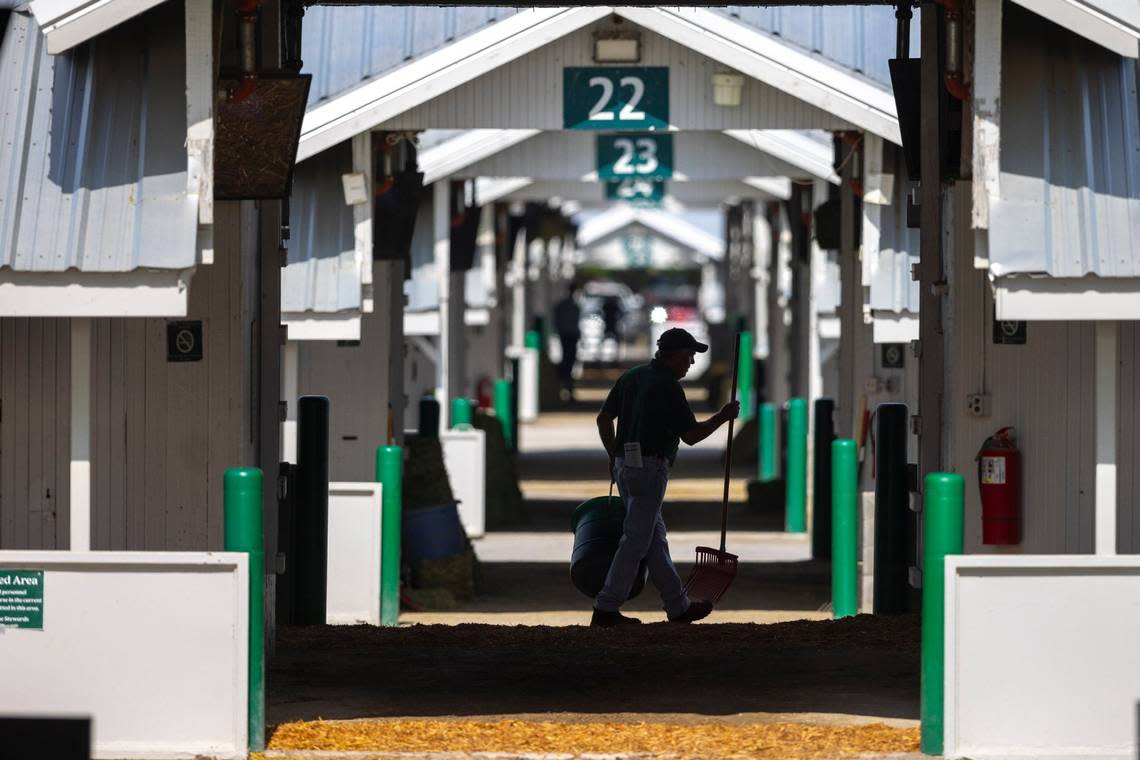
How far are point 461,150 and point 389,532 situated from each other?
5797 mm

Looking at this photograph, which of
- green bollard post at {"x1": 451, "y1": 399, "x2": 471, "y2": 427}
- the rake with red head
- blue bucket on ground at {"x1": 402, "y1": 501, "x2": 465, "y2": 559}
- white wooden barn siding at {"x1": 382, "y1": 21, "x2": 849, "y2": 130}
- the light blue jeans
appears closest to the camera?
the light blue jeans

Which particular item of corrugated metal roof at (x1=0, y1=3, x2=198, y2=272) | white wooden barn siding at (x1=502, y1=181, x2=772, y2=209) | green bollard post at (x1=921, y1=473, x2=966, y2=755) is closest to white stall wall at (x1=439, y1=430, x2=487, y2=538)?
white wooden barn siding at (x1=502, y1=181, x2=772, y2=209)

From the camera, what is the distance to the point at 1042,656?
8.20m

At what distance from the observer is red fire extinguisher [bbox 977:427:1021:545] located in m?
10.1

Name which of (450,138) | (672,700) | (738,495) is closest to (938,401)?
(672,700)

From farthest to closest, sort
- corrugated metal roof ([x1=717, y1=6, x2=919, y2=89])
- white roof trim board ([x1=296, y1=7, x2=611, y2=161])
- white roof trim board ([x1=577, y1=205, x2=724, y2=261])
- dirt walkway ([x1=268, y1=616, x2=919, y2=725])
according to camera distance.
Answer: white roof trim board ([x1=577, y1=205, x2=724, y2=261]) < corrugated metal roof ([x1=717, y1=6, x2=919, y2=89]) < white roof trim board ([x1=296, y1=7, x2=611, y2=161]) < dirt walkway ([x1=268, y1=616, x2=919, y2=725])

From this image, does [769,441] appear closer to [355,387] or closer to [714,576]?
[355,387]

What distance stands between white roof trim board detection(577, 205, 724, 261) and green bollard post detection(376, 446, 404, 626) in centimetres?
3095

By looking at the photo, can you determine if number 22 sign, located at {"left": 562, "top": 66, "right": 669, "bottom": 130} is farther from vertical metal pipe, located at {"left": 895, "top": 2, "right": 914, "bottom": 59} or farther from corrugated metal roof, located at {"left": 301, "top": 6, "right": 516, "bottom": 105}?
vertical metal pipe, located at {"left": 895, "top": 2, "right": 914, "bottom": 59}

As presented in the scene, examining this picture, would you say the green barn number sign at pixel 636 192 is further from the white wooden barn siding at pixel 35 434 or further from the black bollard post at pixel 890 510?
the white wooden barn siding at pixel 35 434

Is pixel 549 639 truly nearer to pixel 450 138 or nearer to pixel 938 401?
pixel 938 401

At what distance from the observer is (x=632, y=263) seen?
57.8 meters

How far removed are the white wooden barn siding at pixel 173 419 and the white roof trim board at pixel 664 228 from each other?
114 feet

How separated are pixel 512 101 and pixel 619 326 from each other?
3963 cm
